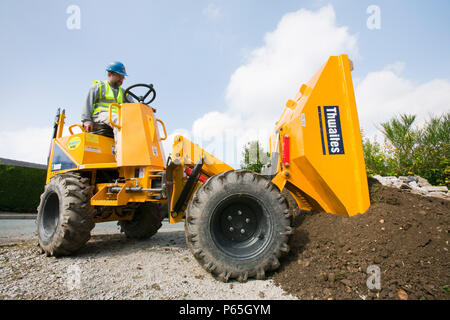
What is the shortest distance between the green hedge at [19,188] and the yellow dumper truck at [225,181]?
11.3 metres

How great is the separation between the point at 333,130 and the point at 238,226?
1.74 m

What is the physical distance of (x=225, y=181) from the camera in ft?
9.75

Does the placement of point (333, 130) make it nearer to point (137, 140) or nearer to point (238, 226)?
point (238, 226)

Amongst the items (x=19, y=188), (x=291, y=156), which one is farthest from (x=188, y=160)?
(x=19, y=188)

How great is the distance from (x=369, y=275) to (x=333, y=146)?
1541mm

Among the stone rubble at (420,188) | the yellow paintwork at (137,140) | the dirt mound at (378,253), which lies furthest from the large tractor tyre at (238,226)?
the stone rubble at (420,188)

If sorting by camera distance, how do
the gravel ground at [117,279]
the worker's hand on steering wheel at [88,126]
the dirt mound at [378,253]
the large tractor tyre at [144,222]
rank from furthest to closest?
the large tractor tyre at [144,222] → the worker's hand on steering wheel at [88,126] → the gravel ground at [117,279] → the dirt mound at [378,253]

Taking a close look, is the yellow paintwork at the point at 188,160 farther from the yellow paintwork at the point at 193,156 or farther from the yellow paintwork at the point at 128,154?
the yellow paintwork at the point at 128,154

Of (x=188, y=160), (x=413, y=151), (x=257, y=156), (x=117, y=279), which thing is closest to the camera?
(x=117, y=279)

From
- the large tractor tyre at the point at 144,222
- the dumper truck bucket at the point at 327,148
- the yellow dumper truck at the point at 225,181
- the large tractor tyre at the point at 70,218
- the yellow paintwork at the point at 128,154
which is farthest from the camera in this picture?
the large tractor tyre at the point at 144,222

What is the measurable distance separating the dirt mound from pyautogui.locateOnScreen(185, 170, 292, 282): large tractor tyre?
322 mm

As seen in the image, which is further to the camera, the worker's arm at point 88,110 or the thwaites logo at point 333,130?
the worker's arm at point 88,110

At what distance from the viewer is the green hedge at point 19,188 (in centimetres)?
1302

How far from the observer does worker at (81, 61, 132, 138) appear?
4.54 metres
